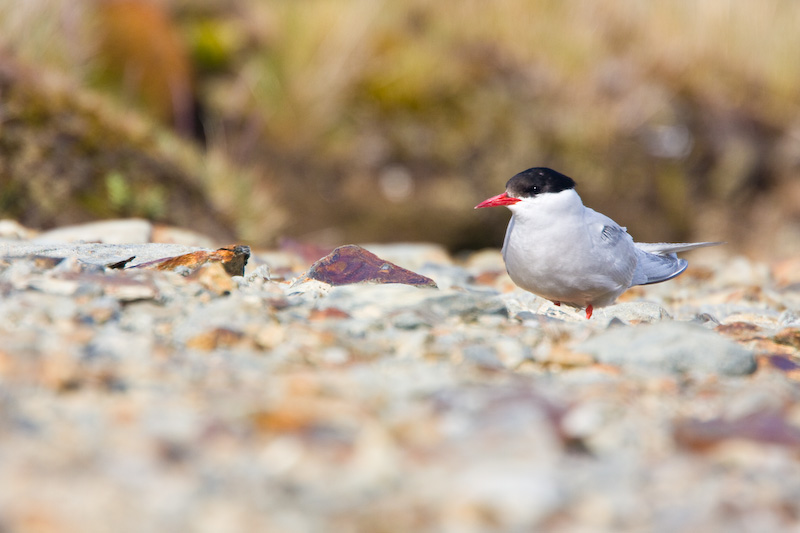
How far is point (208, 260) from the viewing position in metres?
2.75

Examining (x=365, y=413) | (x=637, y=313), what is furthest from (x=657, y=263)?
(x=365, y=413)

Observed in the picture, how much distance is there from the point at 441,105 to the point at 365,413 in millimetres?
5882

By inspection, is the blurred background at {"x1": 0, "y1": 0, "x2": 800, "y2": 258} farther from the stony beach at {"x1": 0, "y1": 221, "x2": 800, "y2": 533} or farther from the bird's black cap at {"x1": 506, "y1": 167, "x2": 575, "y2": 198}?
the stony beach at {"x1": 0, "y1": 221, "x2": 800, "y2": 533}

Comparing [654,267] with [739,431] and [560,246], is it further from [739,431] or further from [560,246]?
[739,431]

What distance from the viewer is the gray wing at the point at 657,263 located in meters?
3.29

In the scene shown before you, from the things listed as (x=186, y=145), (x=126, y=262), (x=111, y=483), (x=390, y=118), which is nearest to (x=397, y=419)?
(x=111, y=483)

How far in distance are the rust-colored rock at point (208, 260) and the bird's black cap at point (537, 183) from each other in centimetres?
104

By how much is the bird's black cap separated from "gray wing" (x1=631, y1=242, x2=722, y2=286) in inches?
20.8

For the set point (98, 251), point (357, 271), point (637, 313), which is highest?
point (98, 251)

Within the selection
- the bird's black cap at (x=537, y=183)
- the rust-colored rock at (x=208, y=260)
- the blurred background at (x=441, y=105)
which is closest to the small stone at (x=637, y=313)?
the bird's black cap at (x=537, y=183)

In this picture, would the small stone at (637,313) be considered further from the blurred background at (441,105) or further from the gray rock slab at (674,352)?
the blurred background at (441,105)

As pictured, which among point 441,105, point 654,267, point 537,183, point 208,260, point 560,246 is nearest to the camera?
point 208,260

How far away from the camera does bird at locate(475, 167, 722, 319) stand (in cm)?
287

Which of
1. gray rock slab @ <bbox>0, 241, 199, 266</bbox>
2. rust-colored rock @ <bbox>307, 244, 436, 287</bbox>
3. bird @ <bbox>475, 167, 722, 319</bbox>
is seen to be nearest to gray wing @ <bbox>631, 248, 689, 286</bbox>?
bird @ <bbox>475, 167, 722, 319</bbox>
